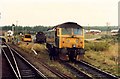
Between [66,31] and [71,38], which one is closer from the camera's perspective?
[71,38]

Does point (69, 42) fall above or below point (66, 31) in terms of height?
below

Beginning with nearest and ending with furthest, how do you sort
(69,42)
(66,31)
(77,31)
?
→ (69,42) → (66,31) → (77,31)

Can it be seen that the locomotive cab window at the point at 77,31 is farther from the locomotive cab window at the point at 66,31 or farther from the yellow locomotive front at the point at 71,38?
the locomotive cab window at the point at 66,31

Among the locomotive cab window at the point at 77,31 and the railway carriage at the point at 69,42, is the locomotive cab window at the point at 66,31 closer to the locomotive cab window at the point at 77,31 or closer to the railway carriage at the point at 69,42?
the railway carriage at the point at 69,42

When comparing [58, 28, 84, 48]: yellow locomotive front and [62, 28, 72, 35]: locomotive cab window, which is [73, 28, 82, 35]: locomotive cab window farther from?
[62, 28, 72, 35]: locomotive cab window

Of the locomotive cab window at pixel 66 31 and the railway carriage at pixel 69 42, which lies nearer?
the railway carriage at pixel 69 42

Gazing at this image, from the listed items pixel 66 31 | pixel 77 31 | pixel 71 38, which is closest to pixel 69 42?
pixel 71 38

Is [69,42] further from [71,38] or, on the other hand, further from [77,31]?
[77,31]

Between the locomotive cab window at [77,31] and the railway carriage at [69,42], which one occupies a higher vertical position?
the locomotive cab window at [77,31]

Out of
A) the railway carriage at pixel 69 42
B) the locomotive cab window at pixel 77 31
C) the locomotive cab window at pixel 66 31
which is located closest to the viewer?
the railway carriage at pixel 69 42

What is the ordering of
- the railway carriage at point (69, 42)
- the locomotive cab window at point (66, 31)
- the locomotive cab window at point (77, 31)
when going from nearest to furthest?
the railway carriage at point (69, 42) < the locomotive cab window at point (66, 31) < the locomotive cab window at point (77, 31)

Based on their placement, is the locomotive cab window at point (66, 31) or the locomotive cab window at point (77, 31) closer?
the locomotive cab window at point (66, 31)

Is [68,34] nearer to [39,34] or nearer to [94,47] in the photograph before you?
[94,47]

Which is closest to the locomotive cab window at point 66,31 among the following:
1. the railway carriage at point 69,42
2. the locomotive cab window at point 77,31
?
the railway carriage at point 69,42
